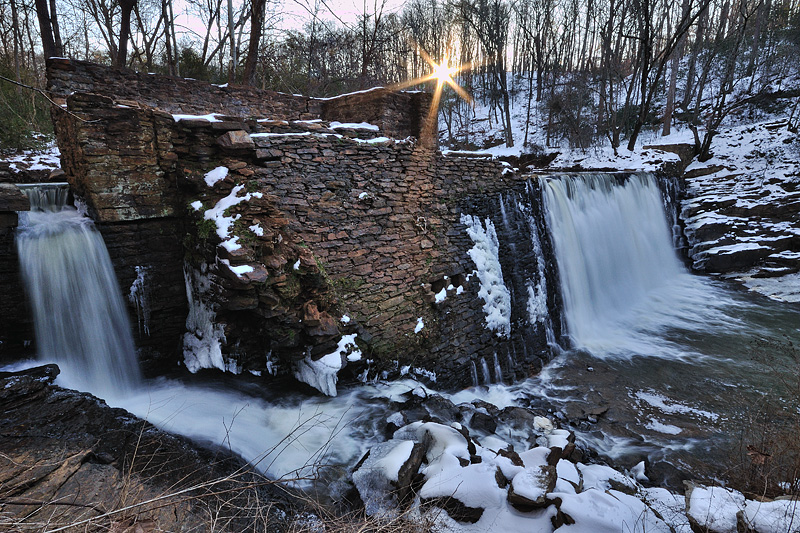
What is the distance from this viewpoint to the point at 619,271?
10.3 meters

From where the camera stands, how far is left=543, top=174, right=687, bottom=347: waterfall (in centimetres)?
881

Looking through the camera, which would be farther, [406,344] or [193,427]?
[406,344]

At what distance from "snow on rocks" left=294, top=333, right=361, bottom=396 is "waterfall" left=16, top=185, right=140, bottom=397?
6.68 ft

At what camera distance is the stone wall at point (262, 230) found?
453 centimetres

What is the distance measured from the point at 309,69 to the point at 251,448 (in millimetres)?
15089

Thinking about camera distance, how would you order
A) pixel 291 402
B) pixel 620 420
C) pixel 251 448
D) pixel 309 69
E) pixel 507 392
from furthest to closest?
pixel 309 69 → pixel 507 392 → pixel 620 420 → pixel 291 402 → pixel 251 448

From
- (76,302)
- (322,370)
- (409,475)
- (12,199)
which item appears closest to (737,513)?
(409,475)

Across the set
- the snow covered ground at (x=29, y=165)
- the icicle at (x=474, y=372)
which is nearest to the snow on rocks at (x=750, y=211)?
the icicle at (x=474, y=372)

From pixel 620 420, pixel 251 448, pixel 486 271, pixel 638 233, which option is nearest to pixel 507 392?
pixel 620 420

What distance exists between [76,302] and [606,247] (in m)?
11.0

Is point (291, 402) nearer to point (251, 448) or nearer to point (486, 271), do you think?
point (251, 448)

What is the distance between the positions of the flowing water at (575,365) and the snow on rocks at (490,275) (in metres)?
0.79

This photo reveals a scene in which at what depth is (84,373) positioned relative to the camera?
14.0 ft

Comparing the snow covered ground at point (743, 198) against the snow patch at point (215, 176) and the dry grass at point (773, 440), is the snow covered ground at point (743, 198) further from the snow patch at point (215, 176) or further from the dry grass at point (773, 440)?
the snow patch at point (215, 176)
